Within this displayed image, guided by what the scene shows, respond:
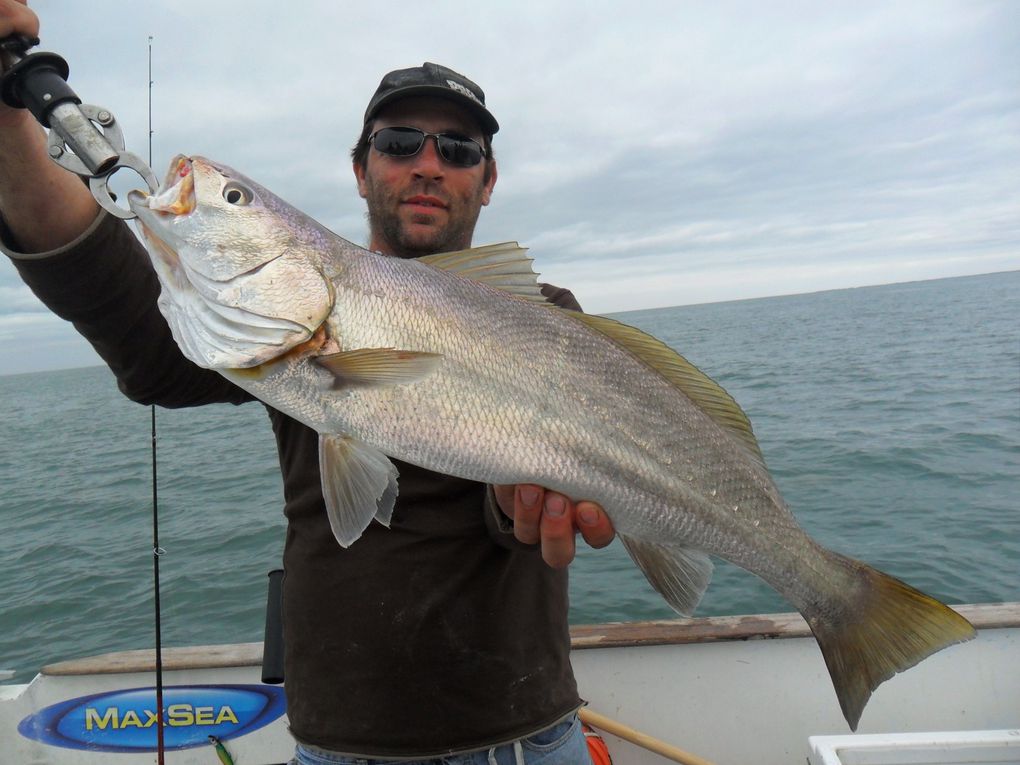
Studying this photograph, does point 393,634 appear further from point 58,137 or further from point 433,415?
point 58,137

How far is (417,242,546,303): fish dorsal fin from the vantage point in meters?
2.30

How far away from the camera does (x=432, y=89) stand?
9.96 ft

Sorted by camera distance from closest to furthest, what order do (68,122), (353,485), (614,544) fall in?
(68,122) < (353,485) < (614,544)

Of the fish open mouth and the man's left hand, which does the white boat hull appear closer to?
the man's left hand

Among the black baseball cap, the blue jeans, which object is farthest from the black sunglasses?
the blue jeans

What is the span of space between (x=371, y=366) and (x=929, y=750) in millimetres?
3106

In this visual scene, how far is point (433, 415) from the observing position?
1.98 meters

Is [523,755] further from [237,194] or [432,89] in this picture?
[432,89]

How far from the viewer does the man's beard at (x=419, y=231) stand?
3066mm

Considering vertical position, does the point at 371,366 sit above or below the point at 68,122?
below

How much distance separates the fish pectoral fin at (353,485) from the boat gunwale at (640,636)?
2.19m

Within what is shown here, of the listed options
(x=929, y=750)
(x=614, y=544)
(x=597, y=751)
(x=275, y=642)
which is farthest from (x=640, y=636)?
(x=614, y=544)

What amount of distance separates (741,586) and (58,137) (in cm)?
736

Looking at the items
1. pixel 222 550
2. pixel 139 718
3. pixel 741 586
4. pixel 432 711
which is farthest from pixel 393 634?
pixel 222 550
